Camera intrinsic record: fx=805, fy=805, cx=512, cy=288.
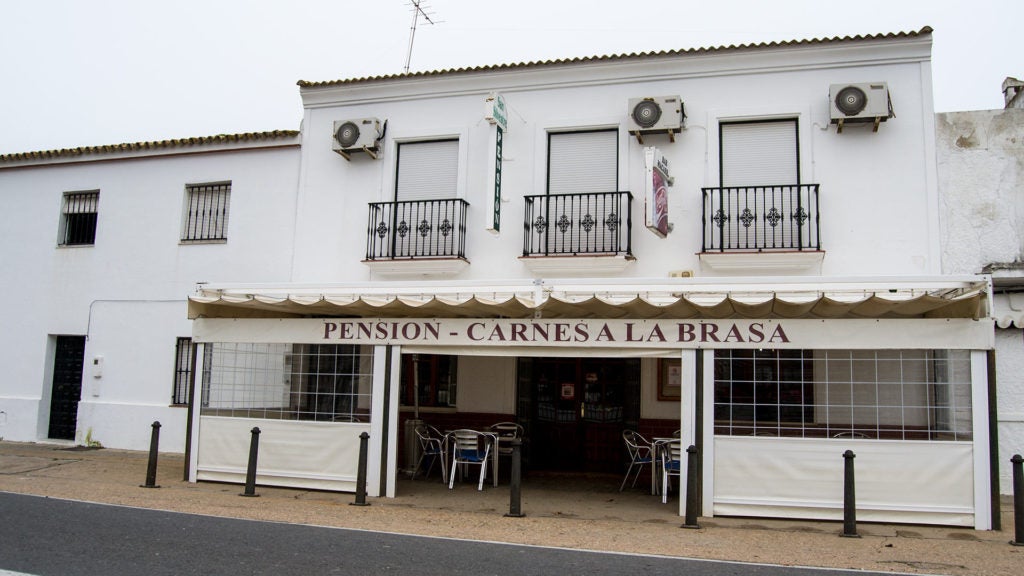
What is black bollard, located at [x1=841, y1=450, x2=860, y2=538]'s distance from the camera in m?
8.63

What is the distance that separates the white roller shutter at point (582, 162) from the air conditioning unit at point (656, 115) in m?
0.58

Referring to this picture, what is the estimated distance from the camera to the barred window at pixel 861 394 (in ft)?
34.5

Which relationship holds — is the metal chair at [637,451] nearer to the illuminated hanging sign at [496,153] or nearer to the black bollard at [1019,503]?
the illuminated hanging sign at [496,153]

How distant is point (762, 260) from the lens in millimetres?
11469

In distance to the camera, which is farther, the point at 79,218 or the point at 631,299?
the point at 79,218

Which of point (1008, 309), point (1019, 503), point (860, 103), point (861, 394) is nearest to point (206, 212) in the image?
point (860, 103)

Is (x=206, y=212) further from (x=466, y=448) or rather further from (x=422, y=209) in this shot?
(x=466, y=448)

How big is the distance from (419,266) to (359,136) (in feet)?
8.28

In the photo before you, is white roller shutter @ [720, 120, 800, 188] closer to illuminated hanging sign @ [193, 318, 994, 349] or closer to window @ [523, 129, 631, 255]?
window @ [523, 129, 631, 255]

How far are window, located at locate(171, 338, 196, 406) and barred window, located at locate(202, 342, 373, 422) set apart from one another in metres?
0.84

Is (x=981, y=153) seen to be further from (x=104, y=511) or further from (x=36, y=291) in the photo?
(x=36, y=291)

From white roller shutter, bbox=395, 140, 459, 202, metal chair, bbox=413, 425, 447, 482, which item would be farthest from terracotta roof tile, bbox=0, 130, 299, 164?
metal chair, bbox=413, 425, 447, 482

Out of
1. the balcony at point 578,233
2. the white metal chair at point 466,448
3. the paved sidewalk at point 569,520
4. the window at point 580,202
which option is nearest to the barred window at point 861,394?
the paved sidewalk at point 569,520

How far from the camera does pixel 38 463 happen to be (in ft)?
42.8
